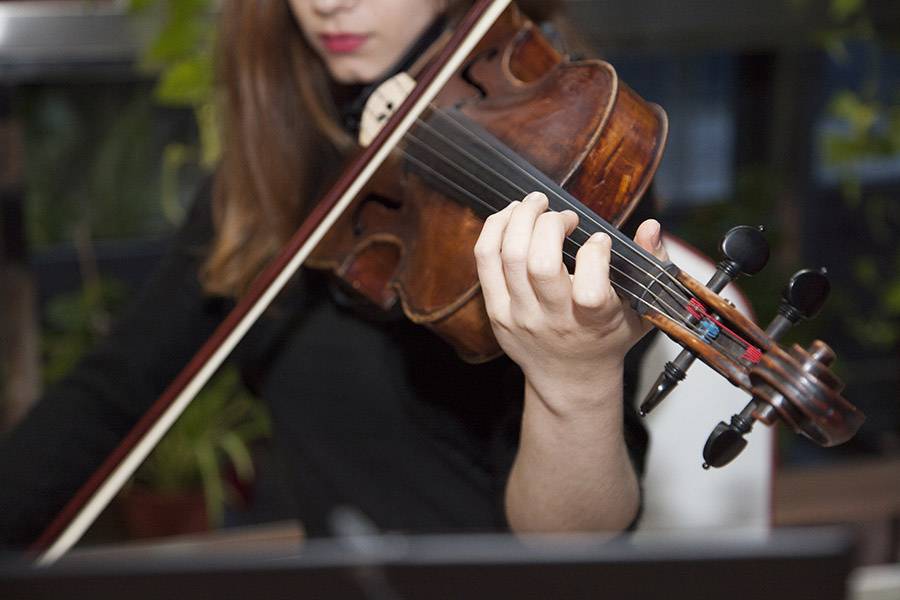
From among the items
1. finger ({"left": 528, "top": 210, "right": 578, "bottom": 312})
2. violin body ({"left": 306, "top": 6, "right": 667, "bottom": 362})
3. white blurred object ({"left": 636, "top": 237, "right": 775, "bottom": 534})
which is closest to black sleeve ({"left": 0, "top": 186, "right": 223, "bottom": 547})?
violin body ({"left": 306, "top": 6, "right": 667, "bottom": 362})

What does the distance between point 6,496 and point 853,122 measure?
134 cm

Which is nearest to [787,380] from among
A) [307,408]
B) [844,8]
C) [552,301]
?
[552,301]

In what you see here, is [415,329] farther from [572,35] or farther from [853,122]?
[853,122]

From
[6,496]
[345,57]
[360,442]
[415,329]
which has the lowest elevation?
[6,496]

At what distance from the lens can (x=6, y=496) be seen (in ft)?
3.26

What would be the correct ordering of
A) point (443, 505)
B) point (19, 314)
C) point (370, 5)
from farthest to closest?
point (19, 314) < point (443, 505) < point (370, 5)

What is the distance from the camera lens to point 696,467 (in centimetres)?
91

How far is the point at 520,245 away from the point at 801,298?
6.2 inches

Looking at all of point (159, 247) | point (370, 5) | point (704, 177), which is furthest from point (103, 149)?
point (704, 177)

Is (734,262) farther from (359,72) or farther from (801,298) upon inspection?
(359,72)

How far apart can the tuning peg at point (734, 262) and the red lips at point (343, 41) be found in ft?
1.41

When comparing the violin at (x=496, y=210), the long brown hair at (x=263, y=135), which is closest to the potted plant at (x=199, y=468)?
the long brown hair at (x=263, y=135)

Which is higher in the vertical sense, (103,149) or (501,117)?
(501,117)

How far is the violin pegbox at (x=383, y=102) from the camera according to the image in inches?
34.6
